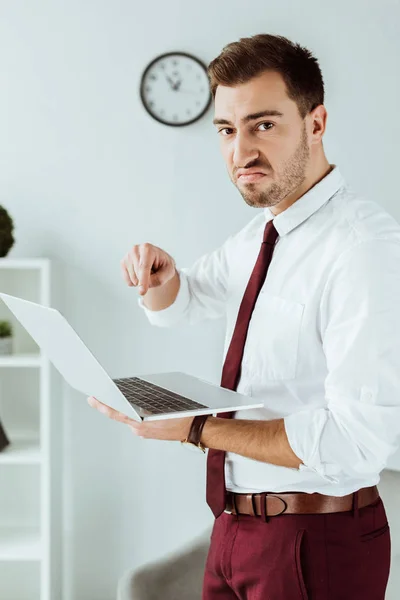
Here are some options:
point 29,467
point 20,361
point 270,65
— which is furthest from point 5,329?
point 270,65

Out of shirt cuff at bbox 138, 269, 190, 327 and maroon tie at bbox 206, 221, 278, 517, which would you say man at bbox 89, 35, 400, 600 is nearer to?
maroon tie at bbox 206, 221, 278, 517

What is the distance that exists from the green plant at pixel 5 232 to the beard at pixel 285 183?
1273 millimetres

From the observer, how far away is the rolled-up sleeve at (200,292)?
72.8 inches

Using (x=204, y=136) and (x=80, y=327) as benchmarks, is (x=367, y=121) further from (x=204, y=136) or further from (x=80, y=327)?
(x=80, y=327)

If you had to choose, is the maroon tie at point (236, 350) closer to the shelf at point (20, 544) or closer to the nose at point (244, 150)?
the nose at point (244, 150)

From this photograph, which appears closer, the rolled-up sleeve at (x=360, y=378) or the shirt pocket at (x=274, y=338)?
the rolled-up sleeve at (x=360, y=378)

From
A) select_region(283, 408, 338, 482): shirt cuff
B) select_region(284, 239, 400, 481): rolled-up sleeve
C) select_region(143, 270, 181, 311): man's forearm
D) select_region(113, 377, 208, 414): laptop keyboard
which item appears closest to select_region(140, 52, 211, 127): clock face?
select_region(143, 270, 181, 311): man's forearm

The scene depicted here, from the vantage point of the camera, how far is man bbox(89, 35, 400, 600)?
1.25m

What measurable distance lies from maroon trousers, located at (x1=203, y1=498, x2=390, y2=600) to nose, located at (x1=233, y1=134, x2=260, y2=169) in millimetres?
717

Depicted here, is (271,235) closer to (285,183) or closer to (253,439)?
(285,183)

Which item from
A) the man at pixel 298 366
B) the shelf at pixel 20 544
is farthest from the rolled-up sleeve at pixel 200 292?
the shelf at pixel 20 544

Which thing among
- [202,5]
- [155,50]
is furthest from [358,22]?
[155,50]

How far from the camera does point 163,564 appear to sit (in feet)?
7.19

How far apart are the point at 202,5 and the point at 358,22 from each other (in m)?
0.56
